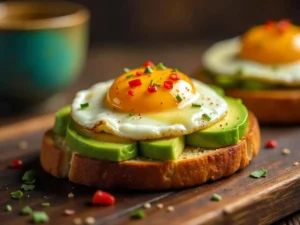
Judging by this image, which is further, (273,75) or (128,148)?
(273,75)

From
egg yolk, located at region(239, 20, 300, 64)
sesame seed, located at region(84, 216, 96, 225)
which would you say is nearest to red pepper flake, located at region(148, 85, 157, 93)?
sesame seed, located at region(84, 216, 96, 225)

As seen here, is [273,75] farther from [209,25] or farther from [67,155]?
[209,25]

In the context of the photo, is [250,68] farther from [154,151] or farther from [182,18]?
[182,18]

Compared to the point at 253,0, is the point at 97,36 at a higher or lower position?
lower

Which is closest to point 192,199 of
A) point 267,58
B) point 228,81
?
point 228,81

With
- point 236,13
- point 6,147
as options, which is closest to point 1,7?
point 6,147

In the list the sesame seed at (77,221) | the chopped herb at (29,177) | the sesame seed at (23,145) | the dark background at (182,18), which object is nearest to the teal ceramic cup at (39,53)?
the sesame seed at (23,145)

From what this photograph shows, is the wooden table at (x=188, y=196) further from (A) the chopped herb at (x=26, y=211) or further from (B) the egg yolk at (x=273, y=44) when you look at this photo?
(B) the egg yolk at (x=273, y=44)
